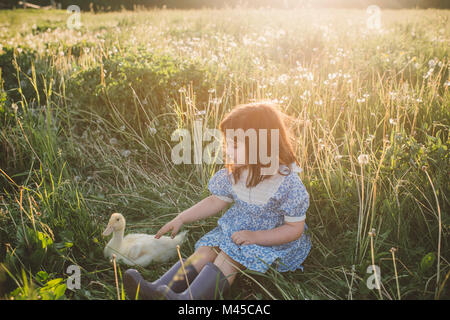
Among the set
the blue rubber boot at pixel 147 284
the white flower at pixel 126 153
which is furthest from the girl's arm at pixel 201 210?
the white flower at pixel 126 153

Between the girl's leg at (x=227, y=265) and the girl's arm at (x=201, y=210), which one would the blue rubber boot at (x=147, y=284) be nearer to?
the girl's leg at (x=227, y=265)

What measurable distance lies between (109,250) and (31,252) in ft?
1.51

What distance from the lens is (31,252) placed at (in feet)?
6.88

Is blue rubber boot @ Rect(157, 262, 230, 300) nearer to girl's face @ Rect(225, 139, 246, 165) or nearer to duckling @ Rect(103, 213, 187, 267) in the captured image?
duckling @ Rect(103, 213, 187, 267)

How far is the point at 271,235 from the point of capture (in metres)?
2.01

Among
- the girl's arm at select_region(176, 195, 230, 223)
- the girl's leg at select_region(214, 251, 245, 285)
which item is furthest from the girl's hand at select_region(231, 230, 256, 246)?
the girl's arm at select_region(176, 195, 230, 223)

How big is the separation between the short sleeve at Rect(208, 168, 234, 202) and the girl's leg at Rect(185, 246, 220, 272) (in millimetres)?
341

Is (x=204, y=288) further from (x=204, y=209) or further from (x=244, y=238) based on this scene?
(x=204, y=209)

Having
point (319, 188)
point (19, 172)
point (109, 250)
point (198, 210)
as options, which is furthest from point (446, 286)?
point (19, 172)

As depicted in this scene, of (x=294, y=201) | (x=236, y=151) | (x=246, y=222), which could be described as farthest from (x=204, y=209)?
(x=294, y=201)

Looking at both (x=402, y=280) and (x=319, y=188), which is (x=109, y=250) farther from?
(x=402, y=280)

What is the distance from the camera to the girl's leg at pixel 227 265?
2.01 meters

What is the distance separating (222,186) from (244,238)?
1.43 feet

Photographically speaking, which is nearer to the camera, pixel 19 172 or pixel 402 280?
pixel 402 280
